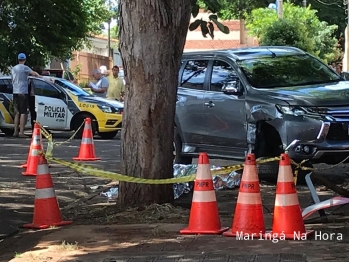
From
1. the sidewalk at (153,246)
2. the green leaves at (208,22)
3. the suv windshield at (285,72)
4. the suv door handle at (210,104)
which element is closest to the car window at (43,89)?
the suv door handle at (210,104)

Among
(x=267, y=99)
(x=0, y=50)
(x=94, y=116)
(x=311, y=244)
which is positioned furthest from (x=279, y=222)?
(x=0, y=50)

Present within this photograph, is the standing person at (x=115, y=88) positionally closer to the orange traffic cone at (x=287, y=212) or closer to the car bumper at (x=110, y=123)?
the car bumper at (x=110, y=123)

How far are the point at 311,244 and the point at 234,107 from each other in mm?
4583

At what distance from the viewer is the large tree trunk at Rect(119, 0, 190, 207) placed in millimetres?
7992

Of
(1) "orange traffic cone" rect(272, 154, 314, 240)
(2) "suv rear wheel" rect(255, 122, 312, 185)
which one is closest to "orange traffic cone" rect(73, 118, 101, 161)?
(2) "suv rear wheel" rect(255, 122, 312, 185)

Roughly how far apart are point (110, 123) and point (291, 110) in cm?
999

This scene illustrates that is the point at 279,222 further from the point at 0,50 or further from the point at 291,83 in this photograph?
the point at 0,50

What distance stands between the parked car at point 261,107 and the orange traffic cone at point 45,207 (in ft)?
11.2

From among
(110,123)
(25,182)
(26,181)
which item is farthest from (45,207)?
(110,123)

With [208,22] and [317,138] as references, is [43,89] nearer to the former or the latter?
[208,22]

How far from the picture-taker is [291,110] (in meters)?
9.88

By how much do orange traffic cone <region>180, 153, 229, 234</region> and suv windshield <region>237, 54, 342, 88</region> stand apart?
3918mm

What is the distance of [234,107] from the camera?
35.4 ft

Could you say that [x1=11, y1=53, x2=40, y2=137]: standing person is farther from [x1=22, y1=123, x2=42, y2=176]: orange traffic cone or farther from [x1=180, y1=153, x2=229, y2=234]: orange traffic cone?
[x1=180, y1=153, x2=229, y2=234]: orange traffic cone
